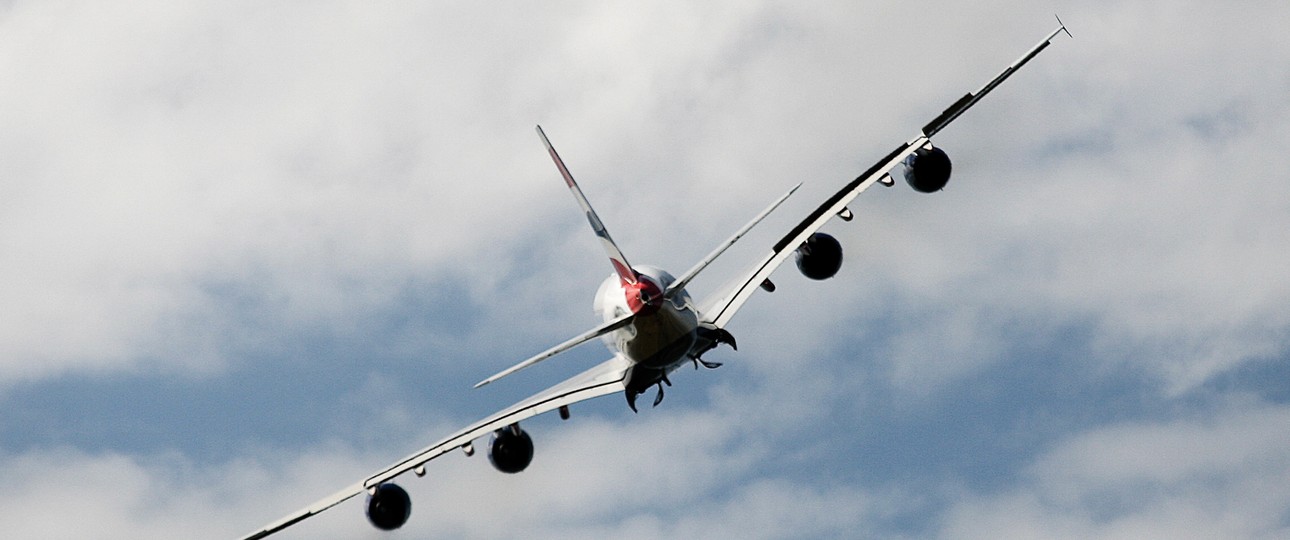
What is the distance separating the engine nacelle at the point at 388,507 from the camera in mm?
75188

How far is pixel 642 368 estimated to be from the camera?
72.3m

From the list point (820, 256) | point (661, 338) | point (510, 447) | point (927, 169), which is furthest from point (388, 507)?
point (927, 169)

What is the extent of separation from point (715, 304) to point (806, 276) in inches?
148

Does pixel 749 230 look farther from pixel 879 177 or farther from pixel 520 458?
pixel 520 458

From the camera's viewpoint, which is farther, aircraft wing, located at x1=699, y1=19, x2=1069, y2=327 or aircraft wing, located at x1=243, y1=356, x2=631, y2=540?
aircraft wing, located at x1=243, y1=356, x2=631, y2=540

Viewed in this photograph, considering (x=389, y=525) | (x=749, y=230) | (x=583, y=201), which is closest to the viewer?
(x=749, y=230)

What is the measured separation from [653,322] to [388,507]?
527 inches

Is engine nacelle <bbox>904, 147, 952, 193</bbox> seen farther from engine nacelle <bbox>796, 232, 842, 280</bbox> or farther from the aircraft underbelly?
the aircraft underbelly

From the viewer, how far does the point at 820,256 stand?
245 ft

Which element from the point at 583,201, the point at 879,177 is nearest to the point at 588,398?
the point at 583,201

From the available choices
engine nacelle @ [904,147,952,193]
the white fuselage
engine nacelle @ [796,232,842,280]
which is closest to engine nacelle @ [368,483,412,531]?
the white fuselage

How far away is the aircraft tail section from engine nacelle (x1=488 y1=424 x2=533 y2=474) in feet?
29.4

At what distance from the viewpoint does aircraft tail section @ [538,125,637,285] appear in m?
70.1

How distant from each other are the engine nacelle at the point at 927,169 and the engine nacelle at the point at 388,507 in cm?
2261
